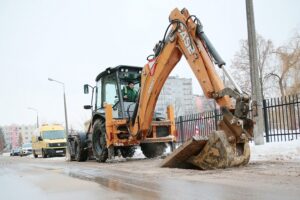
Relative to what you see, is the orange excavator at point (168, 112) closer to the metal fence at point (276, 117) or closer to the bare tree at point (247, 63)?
the metal fence at point (276, 117)

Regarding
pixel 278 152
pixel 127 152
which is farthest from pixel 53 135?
pixel 278 152

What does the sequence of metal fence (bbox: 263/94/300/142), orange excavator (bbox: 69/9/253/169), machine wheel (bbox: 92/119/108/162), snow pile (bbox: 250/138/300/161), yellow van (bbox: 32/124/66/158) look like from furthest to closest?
yellow van (bbox: 32/124/66/158), machine wheel (bbox: 92/119/108/162), metal fence (bbox: 263/94/300/142), snow pile (bbox: 250/138/300/161), orange excavator (bbox: 69/9/253/169)

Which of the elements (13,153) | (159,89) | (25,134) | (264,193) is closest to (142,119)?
(159,89)

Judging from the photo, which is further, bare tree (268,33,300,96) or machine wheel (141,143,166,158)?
bare tree (268,33,300,96)

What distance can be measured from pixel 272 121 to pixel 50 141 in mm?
20502

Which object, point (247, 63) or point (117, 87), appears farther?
point (247, 63)

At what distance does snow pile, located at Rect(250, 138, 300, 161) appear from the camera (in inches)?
399

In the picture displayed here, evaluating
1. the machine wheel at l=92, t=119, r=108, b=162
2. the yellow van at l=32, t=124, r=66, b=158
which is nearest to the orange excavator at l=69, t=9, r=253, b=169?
the machine wheel at l=92, t=119, r=108, b=162

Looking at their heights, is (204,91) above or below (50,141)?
above

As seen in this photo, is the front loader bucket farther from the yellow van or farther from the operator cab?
the yellow van

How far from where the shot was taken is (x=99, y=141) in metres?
15.1

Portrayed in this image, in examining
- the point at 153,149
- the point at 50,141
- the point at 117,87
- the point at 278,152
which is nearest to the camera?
the point at 278,152

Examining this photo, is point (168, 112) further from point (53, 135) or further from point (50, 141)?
point (53, 135)

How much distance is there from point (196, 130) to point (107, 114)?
6205mm
